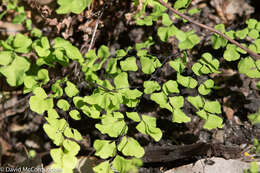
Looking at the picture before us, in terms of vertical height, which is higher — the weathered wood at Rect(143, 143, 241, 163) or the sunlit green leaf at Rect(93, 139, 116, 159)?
the sunlit green leaf at Rect(93, 139, 116, 159)

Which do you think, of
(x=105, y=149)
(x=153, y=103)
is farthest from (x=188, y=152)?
(x=105, y=149)

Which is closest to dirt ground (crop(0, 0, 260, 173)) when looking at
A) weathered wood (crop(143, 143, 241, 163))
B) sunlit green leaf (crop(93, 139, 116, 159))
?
weathered wood (crop(143, 143, 241, 163))

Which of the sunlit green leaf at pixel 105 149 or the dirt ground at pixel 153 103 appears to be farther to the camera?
the dirt ground at pixel 153 103

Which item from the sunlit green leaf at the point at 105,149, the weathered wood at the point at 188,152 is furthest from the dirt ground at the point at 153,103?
the sunlit green leaf at the point at 105,149

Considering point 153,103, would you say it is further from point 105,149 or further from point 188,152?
point 105,149

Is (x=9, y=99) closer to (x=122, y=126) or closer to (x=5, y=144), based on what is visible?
(x=5, y=144)

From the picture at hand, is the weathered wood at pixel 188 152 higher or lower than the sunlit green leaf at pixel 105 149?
lower

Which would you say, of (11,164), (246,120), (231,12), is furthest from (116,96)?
(231,12)

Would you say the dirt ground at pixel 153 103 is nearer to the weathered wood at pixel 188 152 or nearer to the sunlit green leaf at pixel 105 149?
the weathered wood at pixel 188 152

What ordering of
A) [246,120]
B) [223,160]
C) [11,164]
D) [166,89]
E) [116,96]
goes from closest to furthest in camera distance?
[116,96] < [166,89] < [223,160] < [246,120] < [11,164]

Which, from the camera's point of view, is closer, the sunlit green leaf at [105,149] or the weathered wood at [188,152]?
the sunlit green leaf at [105,149]

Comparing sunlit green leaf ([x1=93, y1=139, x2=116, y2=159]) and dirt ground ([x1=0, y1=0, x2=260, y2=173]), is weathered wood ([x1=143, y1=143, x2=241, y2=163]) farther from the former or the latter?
sunlit green leaf ([x1=93, y1=139, x2=116, y2=159])
